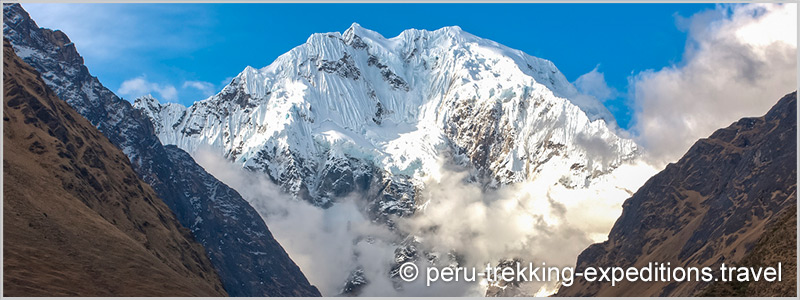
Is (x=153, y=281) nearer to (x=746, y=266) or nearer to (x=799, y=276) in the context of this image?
(x=746, y=266)

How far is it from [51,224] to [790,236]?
406ft

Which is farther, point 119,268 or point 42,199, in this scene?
point 42,199

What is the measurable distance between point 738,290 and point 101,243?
11316 centimetres

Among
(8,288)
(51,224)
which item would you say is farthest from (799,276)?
(51,224)

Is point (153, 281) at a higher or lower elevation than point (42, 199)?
lower

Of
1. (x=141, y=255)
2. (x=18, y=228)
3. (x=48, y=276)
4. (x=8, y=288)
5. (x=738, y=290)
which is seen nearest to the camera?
→ (x=738, y=290)

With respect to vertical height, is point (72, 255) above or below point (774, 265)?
above

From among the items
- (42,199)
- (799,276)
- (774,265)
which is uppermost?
(42,199)

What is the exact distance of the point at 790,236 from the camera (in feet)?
479

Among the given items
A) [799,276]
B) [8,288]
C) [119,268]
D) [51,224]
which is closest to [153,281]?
[119,268]

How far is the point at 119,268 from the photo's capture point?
18538 cm

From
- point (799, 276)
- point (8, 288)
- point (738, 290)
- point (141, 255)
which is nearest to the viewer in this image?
point (799, 276)

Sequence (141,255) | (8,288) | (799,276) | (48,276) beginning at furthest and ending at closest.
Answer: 1. (141,255)
2. (48,276)
3. (8,288)
4. (799,276)

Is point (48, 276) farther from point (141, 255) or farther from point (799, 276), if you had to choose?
point (799, 276)
